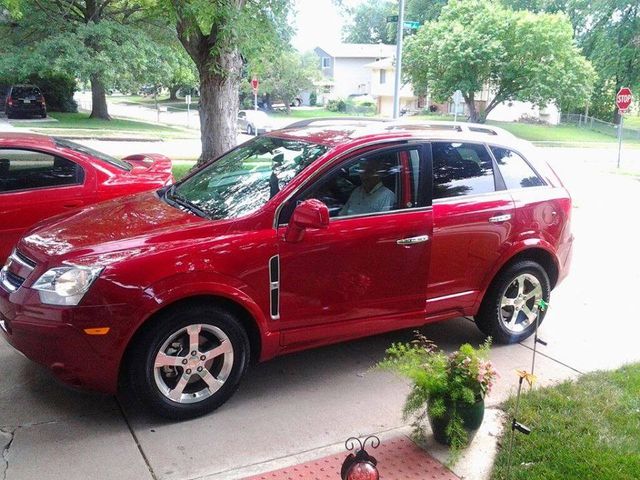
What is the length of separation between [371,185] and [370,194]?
0.07 metres

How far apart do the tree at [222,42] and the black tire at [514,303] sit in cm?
618

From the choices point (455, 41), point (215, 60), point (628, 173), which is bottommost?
point (628, 173)

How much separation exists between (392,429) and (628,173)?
2077 cm

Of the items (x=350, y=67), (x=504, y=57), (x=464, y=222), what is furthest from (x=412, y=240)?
(x=350, y=67)

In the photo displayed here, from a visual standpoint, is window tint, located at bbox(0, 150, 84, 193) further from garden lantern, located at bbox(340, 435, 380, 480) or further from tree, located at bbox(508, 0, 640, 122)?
tree, located at bbox(508, 0, 640, 122)

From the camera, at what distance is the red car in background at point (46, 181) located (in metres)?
6.05

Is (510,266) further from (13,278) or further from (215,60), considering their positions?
(215,60)

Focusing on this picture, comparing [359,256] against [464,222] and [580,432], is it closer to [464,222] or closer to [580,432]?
[464,222]

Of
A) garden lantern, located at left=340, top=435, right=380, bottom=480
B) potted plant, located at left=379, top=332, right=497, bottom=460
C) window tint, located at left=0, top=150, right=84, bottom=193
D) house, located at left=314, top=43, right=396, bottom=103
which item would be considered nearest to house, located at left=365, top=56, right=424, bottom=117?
house, located at left=314, top=43, right=396, bottom=103

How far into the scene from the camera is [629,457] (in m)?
3.42

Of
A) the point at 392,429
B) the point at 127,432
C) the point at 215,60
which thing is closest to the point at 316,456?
the point at 392,429

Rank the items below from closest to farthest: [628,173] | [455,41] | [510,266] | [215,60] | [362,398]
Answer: [362,398] < [510,266] < [215,60] < [628,173] < [455,41]

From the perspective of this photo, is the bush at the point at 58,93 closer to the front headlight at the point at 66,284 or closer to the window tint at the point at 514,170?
the window tint at the point at 514,170

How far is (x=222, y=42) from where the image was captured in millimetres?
9891
